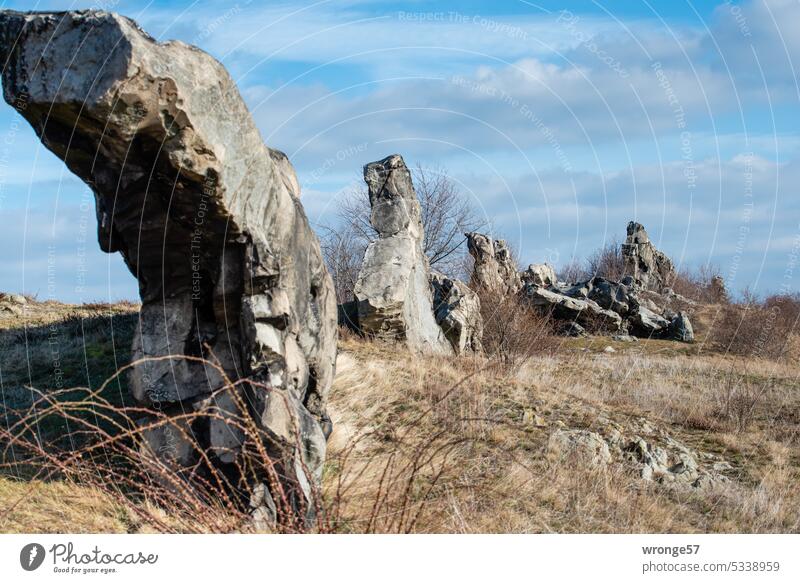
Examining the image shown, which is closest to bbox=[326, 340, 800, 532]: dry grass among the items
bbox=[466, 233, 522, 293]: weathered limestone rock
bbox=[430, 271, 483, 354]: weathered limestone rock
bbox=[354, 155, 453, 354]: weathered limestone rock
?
bbox=[354, 155, 453, 354]: weathered limestone rock

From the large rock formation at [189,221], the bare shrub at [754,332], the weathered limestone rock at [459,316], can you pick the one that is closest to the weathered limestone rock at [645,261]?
the bare shrub at [754,332]

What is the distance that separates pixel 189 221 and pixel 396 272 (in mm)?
10192

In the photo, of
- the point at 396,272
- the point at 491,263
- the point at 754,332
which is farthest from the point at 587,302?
the point at 396,272

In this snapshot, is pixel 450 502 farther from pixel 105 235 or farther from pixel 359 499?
pixel 105 235

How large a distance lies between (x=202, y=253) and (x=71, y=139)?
1.61 m

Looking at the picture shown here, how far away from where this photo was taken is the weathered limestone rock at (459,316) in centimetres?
1983

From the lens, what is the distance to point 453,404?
1238cm

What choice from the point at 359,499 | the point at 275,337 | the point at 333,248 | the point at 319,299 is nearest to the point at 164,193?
the point at 275,337

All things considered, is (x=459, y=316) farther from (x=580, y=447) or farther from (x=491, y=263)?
(x=491, y=263)

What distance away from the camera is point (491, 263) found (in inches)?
1133

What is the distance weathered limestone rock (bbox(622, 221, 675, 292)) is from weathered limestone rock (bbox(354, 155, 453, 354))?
24138 millimetres

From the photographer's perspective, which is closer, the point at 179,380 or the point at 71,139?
the point at 71,139

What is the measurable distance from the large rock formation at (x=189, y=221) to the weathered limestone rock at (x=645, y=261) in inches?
1360

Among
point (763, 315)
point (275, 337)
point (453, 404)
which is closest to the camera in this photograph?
point (275, 337)
